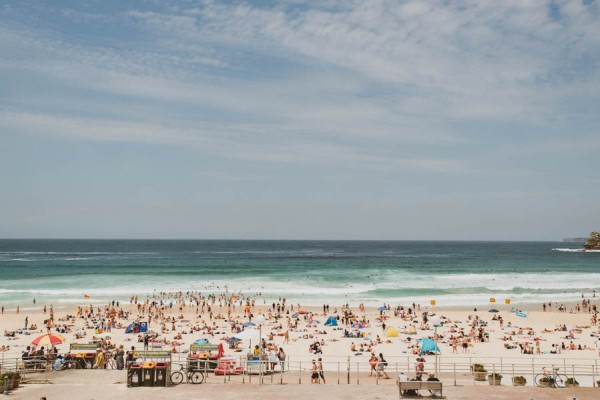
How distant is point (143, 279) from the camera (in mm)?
69875

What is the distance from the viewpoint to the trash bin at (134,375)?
629 inches

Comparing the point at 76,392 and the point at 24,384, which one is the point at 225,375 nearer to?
the point at 76,392

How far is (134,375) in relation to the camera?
16094 mm

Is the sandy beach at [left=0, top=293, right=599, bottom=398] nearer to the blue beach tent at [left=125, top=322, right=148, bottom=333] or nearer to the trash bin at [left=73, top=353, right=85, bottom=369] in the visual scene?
the blue beach tent at [left=125, top=322, right=148, bottom=333]

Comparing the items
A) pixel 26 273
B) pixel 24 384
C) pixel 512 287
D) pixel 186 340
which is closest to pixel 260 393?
pixel 24 384

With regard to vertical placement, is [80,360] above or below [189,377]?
below

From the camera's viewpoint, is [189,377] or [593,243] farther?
[593,243]

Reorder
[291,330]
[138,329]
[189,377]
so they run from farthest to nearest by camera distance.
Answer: [291,330], [138,329], [189,377]

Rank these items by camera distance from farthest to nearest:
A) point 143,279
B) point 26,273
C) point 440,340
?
point 26,273 → point 143,279 → point 440,340

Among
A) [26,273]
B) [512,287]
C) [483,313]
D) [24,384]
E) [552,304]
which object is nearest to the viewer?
[24,384]

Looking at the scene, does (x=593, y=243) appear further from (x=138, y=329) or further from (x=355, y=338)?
(x=138, y=329)

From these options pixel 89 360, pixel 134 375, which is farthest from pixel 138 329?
pixel 134 375

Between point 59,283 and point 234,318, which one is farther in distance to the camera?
point 59,283

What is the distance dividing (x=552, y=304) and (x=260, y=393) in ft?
140
